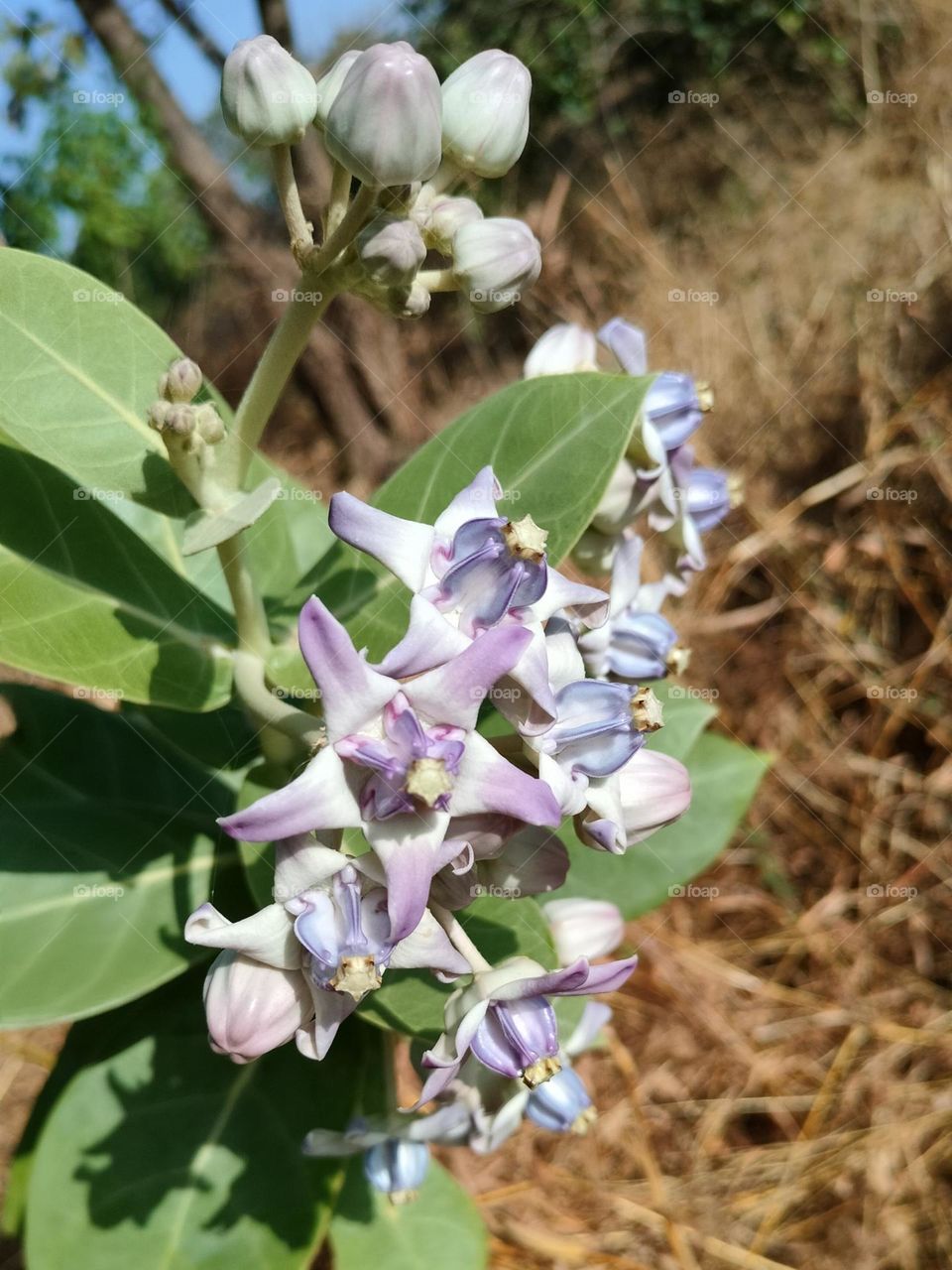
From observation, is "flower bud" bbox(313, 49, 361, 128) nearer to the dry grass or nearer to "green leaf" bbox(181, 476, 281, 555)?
"green leaf" bbox(181, 476, 281, 555)

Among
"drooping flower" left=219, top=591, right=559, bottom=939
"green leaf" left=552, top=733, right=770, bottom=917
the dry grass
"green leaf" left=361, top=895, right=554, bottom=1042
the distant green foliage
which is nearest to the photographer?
"drooping flower" left=219, top=591, right=559, bottom=939

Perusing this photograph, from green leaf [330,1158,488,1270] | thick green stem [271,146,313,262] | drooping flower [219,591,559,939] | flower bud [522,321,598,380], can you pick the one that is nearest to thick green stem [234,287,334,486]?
thick green stem [271,146,313,262]

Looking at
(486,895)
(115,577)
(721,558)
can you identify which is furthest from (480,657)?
(721,558)

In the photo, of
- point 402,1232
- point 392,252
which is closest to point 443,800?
point 392,252

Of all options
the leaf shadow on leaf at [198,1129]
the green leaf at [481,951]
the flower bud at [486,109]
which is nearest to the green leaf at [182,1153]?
the leaf shadow on leaf at [198,1129]

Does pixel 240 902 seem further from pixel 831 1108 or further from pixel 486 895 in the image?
pixel 831 1108

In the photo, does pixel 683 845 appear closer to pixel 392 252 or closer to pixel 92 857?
pixel 92 857

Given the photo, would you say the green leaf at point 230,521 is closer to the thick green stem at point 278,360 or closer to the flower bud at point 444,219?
the thick green stem at point 278,360
